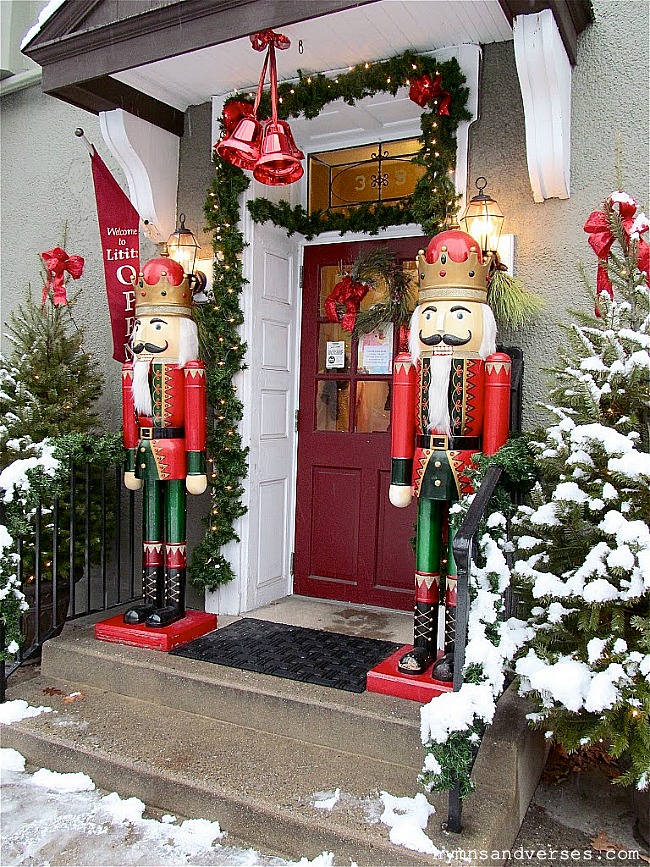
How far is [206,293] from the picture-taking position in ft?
15.3

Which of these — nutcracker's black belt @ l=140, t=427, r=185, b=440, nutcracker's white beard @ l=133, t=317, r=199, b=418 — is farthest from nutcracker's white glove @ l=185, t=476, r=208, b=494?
nutcracker's white beard @ l=133, t=317, r=199, b=418

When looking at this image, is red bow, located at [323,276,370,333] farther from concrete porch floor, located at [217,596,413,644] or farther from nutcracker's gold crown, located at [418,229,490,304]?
concrete porch floor, located at [217,596,413,644]

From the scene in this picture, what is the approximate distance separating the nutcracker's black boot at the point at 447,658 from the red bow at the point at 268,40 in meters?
3.05

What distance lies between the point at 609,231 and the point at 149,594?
3193mm

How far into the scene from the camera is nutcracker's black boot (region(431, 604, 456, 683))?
3.29m

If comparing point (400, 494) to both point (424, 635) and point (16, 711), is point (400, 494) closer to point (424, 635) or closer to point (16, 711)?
point (424, 635)

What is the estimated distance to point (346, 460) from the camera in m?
5.03

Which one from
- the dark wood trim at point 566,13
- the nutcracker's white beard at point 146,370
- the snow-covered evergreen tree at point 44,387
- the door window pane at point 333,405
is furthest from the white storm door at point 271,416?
the dark wood trim at point 566,13

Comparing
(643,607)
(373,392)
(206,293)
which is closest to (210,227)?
(206,293)

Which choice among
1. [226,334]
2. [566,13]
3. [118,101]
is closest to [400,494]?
[226,334]

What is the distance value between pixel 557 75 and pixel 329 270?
2092 mm

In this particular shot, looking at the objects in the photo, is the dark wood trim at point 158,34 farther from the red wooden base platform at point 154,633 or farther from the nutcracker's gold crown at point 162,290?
the red wooden base platform at point 154,633

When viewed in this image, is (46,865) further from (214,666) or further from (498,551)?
(498,551)

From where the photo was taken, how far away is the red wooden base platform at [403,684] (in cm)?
329
